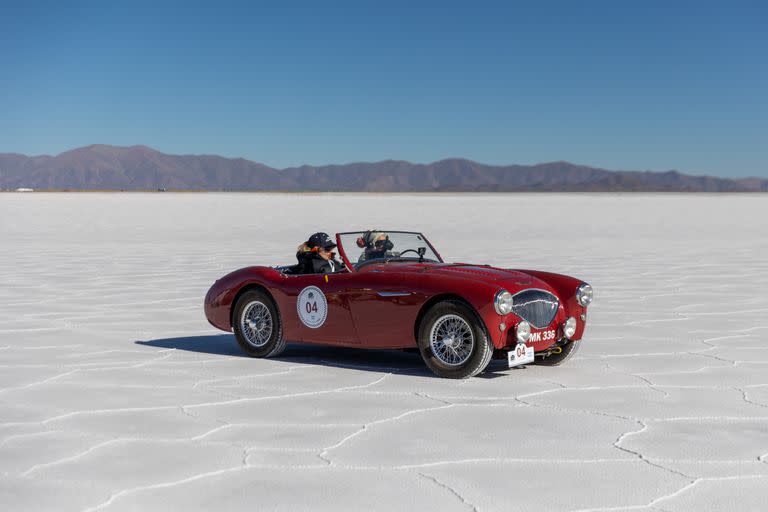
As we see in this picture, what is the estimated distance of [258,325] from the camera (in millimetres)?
8922

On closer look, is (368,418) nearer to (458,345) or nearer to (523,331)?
(458,345)

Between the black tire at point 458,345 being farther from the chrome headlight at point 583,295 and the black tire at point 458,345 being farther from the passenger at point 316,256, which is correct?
the passenger at point 316,256

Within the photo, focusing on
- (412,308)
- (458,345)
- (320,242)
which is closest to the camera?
(458,345)

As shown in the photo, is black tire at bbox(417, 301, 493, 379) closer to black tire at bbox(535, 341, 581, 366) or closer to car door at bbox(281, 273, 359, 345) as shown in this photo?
car door at bbox(281, 273, 359, 345)

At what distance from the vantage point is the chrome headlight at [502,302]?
24.0 feet

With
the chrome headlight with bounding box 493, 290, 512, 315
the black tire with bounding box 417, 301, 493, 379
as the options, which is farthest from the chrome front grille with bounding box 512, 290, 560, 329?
the black tire with bounding box 417, 301, 493, 379

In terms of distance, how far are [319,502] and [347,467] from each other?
630 mm

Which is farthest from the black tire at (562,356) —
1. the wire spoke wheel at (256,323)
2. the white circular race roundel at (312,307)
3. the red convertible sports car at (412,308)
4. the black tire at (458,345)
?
the wire spoke wheel at (256,323)

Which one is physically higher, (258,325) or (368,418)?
(258,325)

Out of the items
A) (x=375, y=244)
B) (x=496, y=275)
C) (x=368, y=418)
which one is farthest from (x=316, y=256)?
(x=368, y=418)

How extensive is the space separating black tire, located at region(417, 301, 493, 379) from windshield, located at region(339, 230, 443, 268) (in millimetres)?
1140

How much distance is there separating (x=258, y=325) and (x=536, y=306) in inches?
99.2

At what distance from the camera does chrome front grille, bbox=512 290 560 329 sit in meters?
7.69

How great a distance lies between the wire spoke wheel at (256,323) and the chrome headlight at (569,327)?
252 cm
